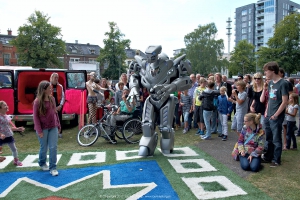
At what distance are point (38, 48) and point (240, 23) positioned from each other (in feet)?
228

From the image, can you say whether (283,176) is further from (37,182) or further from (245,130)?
(37,182)

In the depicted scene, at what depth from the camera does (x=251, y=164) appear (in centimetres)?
488

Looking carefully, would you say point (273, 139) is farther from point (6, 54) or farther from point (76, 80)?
point (6, 54)

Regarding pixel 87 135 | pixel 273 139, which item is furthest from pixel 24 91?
pixel 273 139

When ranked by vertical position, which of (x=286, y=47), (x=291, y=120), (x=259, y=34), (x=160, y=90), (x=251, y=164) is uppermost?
(x=259, y=34)

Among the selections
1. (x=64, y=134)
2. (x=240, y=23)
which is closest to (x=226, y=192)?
(x=64, y=134)

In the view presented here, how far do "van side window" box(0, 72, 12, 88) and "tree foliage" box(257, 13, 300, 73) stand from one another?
111 feet

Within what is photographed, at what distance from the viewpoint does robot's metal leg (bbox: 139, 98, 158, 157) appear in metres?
5.73

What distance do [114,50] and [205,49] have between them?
18.1 meters

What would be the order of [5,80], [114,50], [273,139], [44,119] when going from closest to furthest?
1. [44,119]
2. [273,139]
3. [5,80]
4. [114,50]

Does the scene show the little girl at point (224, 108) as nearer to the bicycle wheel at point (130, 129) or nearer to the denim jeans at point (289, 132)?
the denim jeans at point (289, 132)

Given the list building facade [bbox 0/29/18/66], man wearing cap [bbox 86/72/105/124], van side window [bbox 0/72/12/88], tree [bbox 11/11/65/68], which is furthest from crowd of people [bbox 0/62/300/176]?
building facade [bbox 0/29/18/66]

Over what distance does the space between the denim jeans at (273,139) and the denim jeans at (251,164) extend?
50 centimetres

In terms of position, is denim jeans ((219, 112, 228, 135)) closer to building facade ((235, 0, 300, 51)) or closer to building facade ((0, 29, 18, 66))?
building facade ((0, 29, 18, 66))
